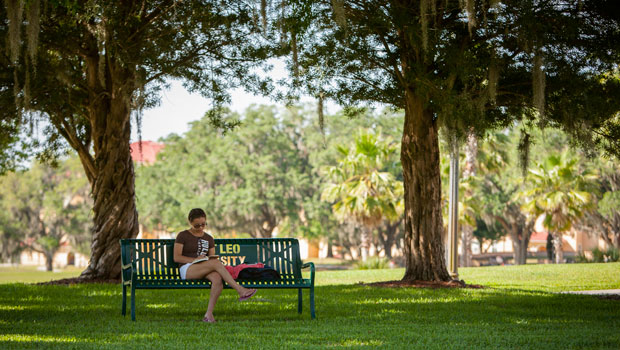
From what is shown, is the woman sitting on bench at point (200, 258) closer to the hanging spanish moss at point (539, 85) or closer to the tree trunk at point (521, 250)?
the hanging spanish moss at point (539, 85)

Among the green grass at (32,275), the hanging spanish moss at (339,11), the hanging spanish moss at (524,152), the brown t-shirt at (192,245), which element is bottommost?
the green grass at (32,275)

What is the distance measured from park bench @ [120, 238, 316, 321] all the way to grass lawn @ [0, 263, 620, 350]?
38 cm

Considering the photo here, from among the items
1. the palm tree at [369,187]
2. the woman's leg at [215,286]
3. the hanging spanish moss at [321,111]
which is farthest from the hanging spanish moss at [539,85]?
the palm tree at [369,187]

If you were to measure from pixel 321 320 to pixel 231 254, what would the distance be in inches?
54.6

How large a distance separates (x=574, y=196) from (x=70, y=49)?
74.7 feet

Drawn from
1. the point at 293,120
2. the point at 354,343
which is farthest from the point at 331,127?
the point at 354,343

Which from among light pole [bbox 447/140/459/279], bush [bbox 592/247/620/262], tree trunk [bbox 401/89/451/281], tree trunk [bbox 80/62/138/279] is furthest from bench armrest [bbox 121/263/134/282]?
bush [bbox 592/247/620/262]

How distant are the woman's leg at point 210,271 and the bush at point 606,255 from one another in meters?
20.7

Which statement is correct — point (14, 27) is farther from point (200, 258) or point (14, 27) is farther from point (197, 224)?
point (200, 258)

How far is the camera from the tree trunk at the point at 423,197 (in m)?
12.5

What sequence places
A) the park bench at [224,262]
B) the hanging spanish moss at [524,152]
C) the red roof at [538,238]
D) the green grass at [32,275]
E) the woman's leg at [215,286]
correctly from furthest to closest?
the red roof at [538,238] < the green grass at [32,275] < the hanging spanish moss at [524,152] < the park bench at [224,262] < the woman's leg at [215,286]

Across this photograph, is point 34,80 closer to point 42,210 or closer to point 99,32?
point 99,32

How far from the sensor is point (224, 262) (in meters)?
8.25

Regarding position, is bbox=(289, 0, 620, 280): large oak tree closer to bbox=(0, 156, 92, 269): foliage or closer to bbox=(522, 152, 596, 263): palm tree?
bbox=(522, 152, 596, 263): palm tree
